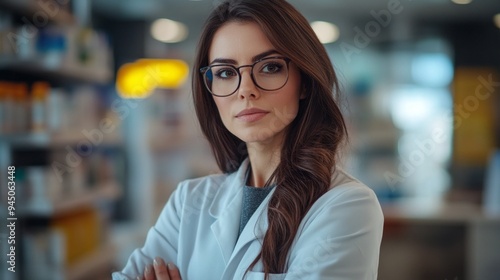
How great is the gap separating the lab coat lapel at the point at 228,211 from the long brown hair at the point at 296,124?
0.34ft

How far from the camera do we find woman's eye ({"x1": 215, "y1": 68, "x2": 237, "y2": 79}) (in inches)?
44.8

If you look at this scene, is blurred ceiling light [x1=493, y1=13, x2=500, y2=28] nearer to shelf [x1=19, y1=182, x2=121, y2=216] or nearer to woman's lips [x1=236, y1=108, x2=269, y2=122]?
shelf [x1=19, y1=182, x2=121, y2=216]

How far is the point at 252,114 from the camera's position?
1.12 m

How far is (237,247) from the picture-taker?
46.5 inches

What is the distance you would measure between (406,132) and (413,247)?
3.20 metres

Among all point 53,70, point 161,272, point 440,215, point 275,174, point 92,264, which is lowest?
point 92,264

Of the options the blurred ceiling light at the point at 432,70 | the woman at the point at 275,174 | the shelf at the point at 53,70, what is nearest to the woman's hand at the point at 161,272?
the woman at the point at 275,174

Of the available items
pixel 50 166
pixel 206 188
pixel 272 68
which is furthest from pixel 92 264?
pixel 272 68

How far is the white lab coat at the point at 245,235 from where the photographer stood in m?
1.03

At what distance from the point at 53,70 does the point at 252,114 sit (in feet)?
6.83

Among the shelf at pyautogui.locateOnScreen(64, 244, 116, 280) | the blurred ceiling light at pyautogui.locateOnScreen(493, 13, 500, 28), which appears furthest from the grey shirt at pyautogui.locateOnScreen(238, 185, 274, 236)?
the blurred ceiling light at pyautogui.locateOnScreen(493, 13, 500, 28)

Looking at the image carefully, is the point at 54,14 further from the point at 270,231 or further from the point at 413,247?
the point at 413,247

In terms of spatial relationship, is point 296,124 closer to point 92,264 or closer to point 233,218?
point 233,218

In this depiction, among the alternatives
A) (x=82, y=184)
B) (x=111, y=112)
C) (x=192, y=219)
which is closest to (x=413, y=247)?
(x=82, y=184)
